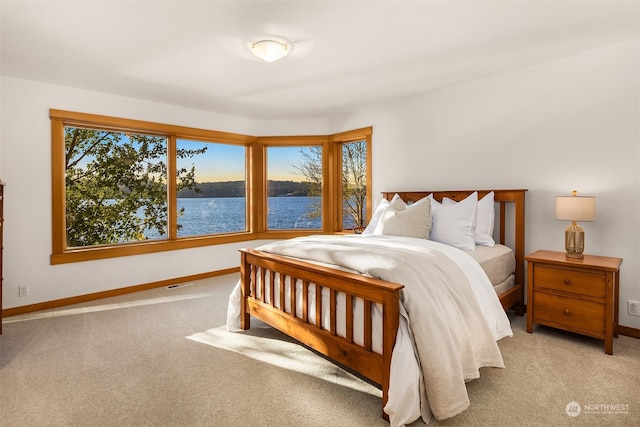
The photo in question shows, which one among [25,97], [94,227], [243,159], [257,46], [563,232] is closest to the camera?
[257,46]

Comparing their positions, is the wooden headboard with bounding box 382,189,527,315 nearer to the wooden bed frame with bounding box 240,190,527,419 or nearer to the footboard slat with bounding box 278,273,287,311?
the wooden bed frame with bounding box 240,190,527,419

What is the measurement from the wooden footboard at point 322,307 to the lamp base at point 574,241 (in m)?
1.96

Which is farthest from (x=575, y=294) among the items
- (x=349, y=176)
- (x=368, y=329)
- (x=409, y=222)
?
(x=349, y=176)

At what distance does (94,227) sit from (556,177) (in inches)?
199

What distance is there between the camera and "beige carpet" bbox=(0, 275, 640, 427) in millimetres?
1854

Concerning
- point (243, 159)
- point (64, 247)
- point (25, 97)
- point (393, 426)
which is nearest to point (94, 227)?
point (64, 247)

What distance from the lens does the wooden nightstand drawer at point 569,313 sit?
8.39 ft

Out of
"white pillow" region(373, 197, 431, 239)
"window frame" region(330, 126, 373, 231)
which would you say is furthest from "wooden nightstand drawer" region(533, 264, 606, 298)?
"window frame" region(330, 126, 373, 231)

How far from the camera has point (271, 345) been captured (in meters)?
2.73

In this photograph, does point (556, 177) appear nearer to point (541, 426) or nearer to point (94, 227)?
point (541, 426)

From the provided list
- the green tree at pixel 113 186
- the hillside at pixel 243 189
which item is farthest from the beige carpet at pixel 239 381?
the hillside at pixel 243 189

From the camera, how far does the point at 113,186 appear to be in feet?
14.4

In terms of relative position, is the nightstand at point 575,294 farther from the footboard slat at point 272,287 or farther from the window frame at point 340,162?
the window frame at point 340,162

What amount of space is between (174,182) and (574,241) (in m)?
4.59
